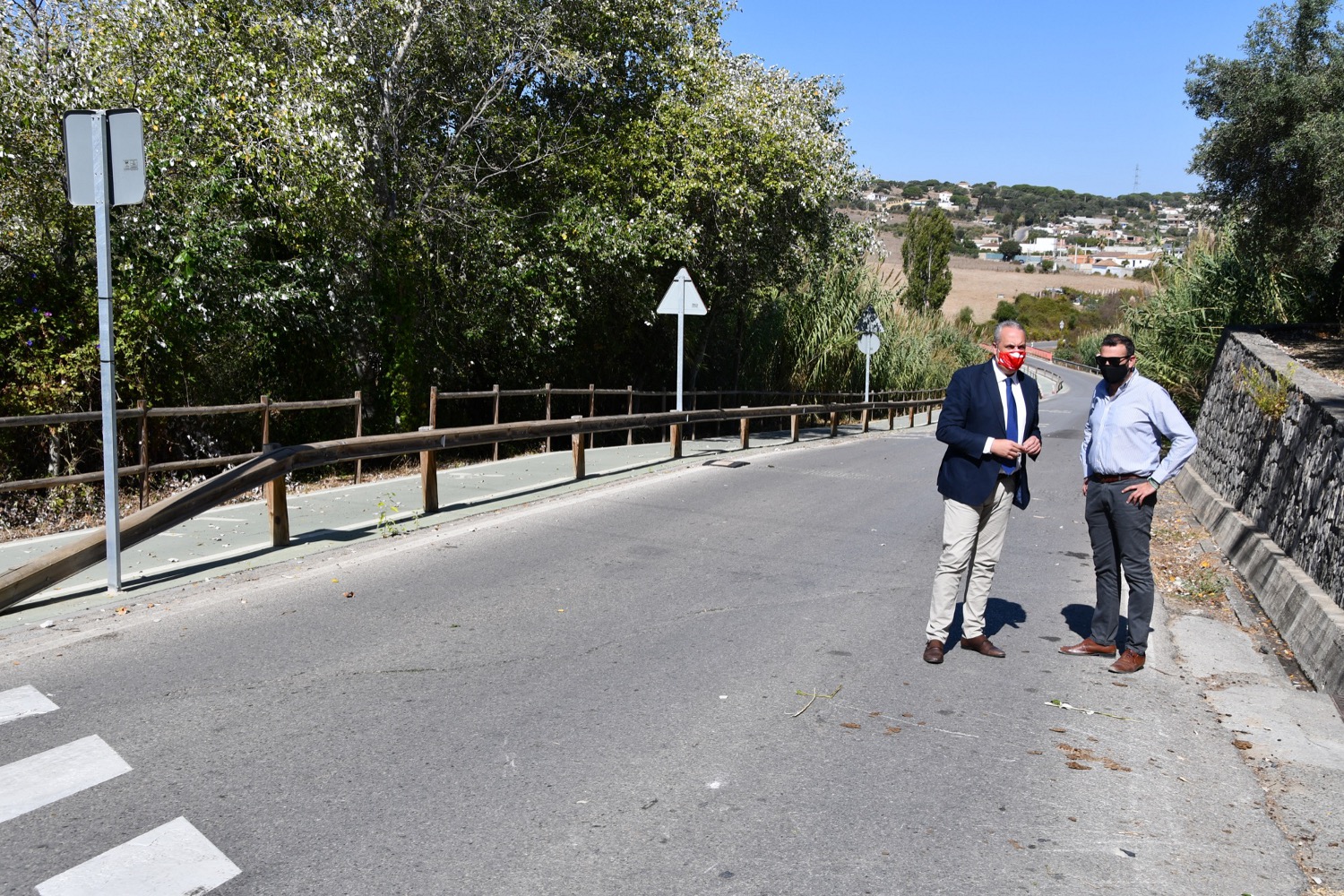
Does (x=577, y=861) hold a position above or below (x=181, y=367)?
below

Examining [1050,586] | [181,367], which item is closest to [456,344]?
[181,367]

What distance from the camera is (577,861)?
3.78m

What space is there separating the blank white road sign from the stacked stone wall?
8.43 m

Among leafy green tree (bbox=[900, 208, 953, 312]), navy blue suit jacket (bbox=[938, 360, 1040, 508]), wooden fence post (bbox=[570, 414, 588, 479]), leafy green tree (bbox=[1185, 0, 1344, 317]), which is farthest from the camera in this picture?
leafy green tree (bbox=[900, 208, 953, 312])

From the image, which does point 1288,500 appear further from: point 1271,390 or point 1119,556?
point 1119,556

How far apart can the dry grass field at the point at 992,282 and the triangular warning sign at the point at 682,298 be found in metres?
124

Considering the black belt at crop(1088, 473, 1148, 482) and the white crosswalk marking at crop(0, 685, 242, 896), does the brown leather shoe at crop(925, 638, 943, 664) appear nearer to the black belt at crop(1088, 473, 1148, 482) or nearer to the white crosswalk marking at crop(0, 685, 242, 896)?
the black belt at crop(1088, 473, 1148, 482)

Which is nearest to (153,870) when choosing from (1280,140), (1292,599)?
(1292,599)

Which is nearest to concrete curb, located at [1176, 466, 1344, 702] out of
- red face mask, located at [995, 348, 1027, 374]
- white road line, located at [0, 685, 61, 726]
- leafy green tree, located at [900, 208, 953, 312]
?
red face mask, located at [995, 348, 1027, 374]

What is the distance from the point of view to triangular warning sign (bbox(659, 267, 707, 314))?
17688 millimetres

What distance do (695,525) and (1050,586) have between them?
3.56 metres

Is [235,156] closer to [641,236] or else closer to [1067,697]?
[641,236]

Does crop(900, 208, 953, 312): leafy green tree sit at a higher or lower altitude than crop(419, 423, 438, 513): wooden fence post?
higher

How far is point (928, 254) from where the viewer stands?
70000mm
